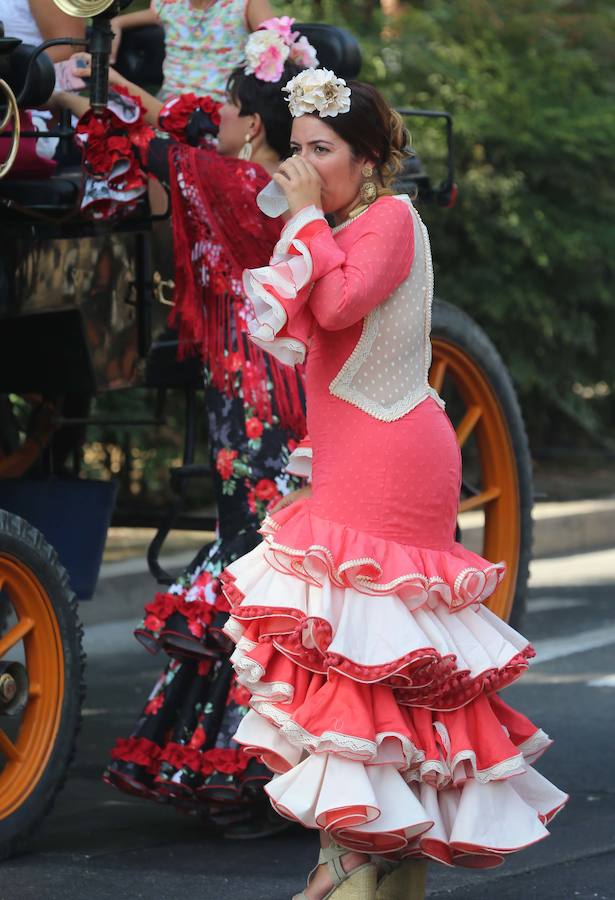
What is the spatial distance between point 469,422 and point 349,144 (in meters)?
2.43

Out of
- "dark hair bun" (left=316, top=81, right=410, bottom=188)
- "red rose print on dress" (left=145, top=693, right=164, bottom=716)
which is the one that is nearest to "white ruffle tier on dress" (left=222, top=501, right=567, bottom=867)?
"dark hair bun" (left=316, top=81, right=410, bottom=188)

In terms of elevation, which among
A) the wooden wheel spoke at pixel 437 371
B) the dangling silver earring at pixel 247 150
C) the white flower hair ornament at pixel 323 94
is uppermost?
the white flower hair ornament at pixel 323 94

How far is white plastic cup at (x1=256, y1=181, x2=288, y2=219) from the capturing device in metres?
3.54

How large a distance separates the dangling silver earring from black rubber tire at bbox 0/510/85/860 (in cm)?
104

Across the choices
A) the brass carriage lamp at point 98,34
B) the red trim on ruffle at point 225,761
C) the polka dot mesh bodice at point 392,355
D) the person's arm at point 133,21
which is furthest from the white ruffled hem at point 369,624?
the person's arm at point 133,21

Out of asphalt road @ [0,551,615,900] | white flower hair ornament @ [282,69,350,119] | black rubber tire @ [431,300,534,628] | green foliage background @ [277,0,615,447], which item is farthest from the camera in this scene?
green foliage background @ [277,0,615,447]

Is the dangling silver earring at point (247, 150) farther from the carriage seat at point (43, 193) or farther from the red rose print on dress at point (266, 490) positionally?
the red rose print on dress at point (266, 490)

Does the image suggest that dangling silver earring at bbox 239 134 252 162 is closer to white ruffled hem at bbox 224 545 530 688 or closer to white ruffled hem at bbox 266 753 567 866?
white ruffled hem at bbox 224 545 530 688

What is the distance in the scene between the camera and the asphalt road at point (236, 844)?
4.01 m

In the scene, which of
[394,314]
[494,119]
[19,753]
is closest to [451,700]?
[394,314]

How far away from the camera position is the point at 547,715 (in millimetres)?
5891

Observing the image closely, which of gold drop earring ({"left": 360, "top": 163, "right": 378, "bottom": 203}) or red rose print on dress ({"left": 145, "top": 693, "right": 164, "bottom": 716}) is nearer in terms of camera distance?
gold drop earring ({"left": 360, "top": 163, "right": 378, "bottom": 203})

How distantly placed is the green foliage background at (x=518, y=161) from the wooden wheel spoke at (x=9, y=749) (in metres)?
6.45

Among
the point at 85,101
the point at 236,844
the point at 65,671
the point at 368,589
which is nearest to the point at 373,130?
the point at 368,589
